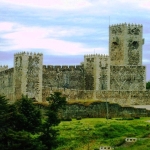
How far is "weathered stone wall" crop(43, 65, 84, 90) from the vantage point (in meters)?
85.4

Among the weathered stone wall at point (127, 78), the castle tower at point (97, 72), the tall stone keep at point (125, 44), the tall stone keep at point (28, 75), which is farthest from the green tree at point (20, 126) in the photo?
the tall stone keep at point (125, 44)

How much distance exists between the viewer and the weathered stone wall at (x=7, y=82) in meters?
81.9

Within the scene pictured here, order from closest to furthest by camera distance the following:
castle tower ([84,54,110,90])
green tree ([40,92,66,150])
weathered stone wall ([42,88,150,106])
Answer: green tree ([40,92,66,150]) < weathered stone wall ([42,88,150,106]) < castle tower ([84,54,110,90])

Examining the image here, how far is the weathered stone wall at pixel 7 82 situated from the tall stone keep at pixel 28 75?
1718 millimetres

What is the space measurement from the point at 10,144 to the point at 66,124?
42.3 ft

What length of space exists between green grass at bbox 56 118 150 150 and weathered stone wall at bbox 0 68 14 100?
16242mm

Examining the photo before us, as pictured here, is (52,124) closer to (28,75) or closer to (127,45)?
(28,75)

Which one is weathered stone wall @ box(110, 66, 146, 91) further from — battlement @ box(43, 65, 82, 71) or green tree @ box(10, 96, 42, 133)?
green tree @ box(10, 96, 42, 133)

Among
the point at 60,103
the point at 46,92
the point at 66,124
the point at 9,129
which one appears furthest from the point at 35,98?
the point at 9,129

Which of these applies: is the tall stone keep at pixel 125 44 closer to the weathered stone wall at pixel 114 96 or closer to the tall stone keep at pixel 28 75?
the weathered stone wall at pixel 114 96

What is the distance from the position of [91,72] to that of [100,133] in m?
25.4

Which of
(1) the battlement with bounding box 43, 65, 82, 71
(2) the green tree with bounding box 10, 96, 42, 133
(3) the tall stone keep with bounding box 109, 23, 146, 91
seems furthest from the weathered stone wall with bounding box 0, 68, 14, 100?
(2) the green tree with bounding box 10, 96, 42, 133

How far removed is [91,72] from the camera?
284 ft

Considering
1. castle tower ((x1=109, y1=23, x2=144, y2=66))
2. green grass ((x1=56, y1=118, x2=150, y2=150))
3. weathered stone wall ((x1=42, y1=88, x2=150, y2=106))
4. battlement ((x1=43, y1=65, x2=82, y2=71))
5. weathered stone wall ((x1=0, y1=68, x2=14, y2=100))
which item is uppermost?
castle tower ((x1=109, y1=23, x2=144, y2=66))
